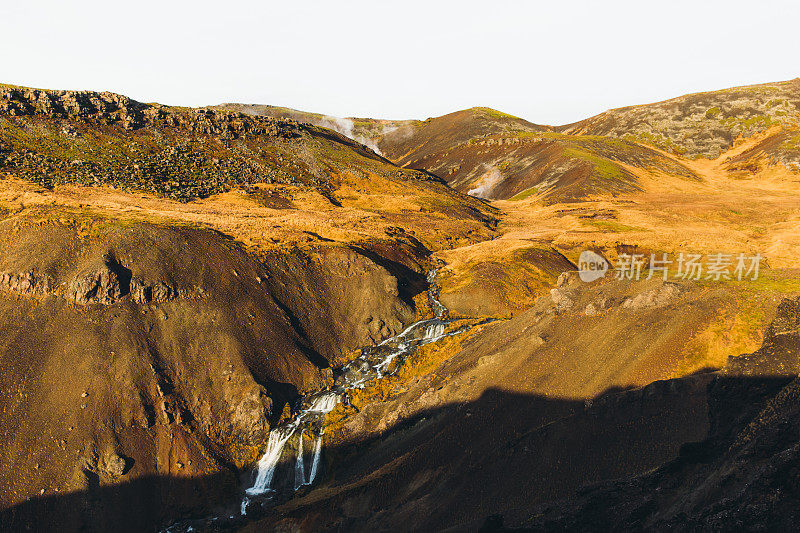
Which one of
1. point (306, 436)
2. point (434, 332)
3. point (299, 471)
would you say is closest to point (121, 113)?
point (434, 332)

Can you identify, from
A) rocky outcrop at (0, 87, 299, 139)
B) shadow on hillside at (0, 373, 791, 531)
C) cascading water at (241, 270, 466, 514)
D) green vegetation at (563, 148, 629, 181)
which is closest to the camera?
shadow on hillside at (0, 373, 791, 531)

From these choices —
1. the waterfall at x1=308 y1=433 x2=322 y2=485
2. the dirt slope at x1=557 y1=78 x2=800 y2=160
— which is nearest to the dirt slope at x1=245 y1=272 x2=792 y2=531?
the waterfall at x1=308 y1=433 x2=322 y2=485

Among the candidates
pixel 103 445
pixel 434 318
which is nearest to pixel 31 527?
pixel 103 445

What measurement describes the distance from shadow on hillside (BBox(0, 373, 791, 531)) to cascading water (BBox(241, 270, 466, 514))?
3.97 ft

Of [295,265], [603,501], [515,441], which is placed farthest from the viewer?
[295,265]

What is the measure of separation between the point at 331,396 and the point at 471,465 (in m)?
21.6

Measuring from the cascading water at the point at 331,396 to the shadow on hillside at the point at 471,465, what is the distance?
1.21m

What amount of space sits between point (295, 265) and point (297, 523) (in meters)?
34.8

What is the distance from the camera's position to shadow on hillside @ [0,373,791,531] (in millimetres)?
21672

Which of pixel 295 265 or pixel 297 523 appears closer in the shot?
pixel 297 523

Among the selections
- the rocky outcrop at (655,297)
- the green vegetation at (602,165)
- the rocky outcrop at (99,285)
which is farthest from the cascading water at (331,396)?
the green vegetation at (602,165)

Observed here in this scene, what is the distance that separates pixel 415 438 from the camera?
111 feet

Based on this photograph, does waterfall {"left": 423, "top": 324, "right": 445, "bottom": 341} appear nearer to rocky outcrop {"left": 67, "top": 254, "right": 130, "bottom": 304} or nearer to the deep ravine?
the deep ravine

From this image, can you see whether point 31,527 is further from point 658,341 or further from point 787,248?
point 787,248
